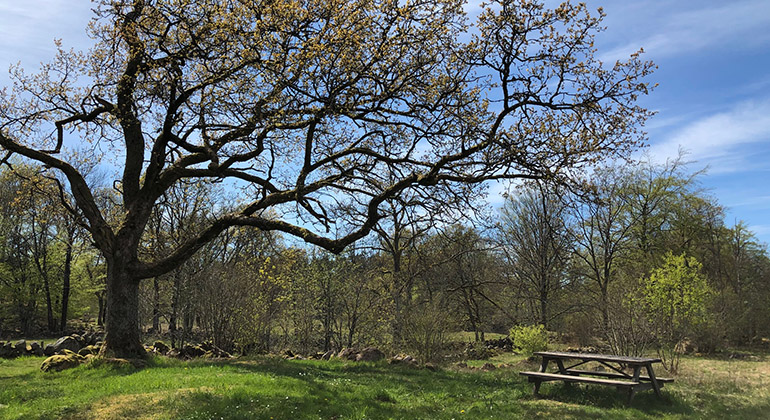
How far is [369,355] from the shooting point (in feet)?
A: 46.7

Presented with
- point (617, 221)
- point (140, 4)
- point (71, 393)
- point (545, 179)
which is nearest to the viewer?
point (71, 393)

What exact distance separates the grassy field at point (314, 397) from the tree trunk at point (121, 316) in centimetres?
102

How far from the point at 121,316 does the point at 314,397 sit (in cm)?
681

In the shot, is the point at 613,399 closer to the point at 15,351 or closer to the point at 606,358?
the point at 606,358

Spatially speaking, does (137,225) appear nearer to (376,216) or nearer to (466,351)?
(376,216)

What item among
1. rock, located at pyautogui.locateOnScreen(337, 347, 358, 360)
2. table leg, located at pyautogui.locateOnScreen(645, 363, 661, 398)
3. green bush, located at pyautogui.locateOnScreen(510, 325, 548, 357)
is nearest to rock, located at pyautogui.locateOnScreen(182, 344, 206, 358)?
rock, located at pyautogui.locateOnScreen(337, 347, 358, 360)

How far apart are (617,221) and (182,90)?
26888mm

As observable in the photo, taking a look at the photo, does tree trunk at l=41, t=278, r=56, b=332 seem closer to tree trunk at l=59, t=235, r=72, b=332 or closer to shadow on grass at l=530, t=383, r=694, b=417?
tree trunk at l=59, t=235, r=72, b=332

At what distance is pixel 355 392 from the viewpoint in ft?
27.9

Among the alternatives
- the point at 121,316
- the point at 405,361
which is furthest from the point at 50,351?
the point at 405,361

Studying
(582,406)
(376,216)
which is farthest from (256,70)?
(582,406)

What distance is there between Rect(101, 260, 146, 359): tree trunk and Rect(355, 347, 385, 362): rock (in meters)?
5.84

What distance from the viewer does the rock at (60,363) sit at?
10.5 m

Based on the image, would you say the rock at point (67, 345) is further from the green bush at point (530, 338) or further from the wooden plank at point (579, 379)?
the green bush at point (530, 338)
